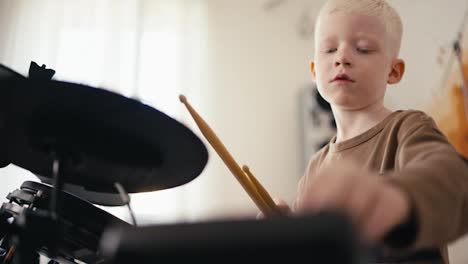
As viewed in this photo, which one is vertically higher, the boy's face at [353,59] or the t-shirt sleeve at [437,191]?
the boy's face at [353,59]

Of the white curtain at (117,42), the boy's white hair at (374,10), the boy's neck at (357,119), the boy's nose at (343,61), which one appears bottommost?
the boy's neck at (357,119)

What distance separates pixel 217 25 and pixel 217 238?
1.73 m

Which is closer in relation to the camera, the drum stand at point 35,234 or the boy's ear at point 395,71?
the drum stand at point 35,234

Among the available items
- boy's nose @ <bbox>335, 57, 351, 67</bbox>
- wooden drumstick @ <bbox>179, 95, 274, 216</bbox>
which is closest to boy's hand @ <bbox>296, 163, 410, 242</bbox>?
wooden drumstick @ <bbox>179, 95, 274, 216</bbox>

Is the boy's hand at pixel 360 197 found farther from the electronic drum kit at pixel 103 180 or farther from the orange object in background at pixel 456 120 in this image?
the orange object in background at pixel 456 120

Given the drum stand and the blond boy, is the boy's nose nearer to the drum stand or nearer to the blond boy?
the blond boy

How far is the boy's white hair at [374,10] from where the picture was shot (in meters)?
0.75

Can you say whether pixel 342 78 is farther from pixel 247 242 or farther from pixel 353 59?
pixel 247 242

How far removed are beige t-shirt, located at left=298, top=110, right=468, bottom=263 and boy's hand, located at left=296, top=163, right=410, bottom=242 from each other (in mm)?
33

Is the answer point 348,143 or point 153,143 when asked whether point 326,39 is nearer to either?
point 348,143

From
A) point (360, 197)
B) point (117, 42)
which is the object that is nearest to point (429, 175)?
point (360, 197)

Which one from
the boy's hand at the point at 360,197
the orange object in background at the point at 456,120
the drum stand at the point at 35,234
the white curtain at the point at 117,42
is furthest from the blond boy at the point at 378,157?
the white curtain at the point at 117,42

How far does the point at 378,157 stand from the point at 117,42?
4.42 feet

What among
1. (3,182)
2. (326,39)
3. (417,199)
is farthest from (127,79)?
(417,199)
